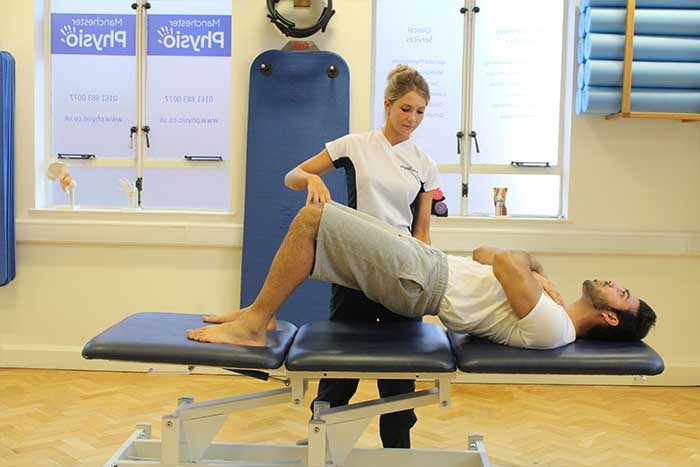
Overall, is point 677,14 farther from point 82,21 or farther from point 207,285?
point 82,21

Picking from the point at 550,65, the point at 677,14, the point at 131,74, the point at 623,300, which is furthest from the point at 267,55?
the point at 623,300

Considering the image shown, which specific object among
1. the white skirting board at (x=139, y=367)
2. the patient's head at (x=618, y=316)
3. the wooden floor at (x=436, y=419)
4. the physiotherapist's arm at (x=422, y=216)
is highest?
the physiotherapist's arm at (x=422, y=216)

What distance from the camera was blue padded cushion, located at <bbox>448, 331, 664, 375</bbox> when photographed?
1960 millimetres

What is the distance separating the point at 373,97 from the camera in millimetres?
3996

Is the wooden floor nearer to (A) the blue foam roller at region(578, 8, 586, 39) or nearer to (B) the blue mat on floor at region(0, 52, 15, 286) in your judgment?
(B) the blue mat on floor at region(0, 52, 15, 286)

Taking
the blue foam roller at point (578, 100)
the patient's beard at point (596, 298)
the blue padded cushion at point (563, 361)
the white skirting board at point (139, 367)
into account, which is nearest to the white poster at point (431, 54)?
the blue foam roller at point (578, 100)

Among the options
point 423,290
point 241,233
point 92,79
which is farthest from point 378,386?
point 92,79

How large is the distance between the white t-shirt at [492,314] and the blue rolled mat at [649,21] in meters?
1.86

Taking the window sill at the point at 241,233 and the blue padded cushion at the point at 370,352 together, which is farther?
the window sill at the point at 241,233

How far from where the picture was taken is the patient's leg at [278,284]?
6.84 ft

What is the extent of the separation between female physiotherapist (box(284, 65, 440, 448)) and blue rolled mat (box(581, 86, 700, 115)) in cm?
147

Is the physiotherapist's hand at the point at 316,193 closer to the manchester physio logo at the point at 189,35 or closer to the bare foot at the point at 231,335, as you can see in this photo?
the bare foot at the point at 231,335

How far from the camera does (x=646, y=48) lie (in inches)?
141

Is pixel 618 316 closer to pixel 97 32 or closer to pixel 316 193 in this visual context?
pixel 316 193
